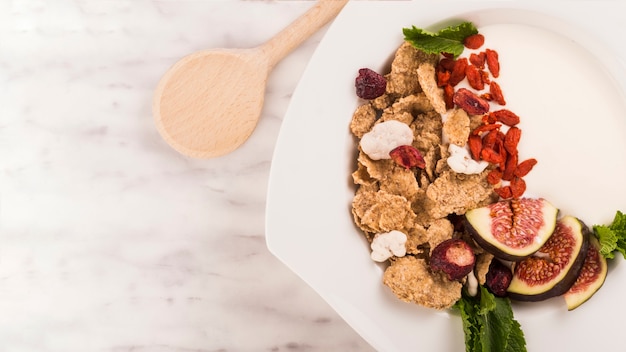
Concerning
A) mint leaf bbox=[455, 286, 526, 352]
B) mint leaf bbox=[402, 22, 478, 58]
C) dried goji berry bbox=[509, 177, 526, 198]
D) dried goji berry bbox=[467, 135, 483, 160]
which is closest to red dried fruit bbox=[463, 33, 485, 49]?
mint leaf bbox=[402, 22, 478, 58]

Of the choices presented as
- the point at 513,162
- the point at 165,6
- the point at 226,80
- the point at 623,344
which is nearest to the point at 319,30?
the point at 226,80

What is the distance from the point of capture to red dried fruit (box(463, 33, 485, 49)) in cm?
157

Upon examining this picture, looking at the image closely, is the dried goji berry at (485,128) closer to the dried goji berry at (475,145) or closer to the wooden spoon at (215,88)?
the dried goji berry at (475,145)

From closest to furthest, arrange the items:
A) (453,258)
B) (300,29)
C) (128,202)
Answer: (453,258), (300,29), (128,202)

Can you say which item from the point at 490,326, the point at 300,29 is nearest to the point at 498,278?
the point at 490,326

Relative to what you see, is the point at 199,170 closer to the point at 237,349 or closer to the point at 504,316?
the point at 237,349

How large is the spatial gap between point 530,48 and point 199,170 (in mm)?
922

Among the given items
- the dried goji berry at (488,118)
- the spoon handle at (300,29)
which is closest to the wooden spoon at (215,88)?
the spoon handle at (300,29)

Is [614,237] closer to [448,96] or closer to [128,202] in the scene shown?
[448,96]

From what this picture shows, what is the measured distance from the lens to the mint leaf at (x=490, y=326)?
1518mm

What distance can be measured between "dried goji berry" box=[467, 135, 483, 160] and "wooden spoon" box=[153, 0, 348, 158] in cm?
49

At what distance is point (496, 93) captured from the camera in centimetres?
156

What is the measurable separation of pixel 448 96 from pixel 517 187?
0.90ft

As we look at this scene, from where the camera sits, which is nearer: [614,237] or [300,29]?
[614,237]
